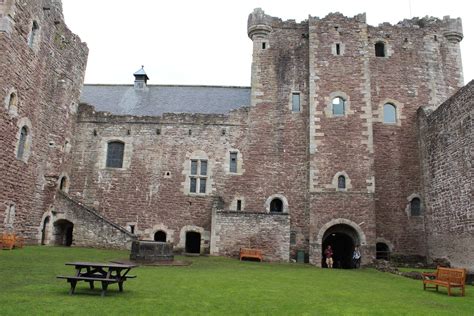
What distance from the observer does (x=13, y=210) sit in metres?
17.9

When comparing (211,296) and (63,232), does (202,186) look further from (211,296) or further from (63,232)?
(211,296)

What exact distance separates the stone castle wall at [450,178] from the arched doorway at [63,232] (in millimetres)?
18295

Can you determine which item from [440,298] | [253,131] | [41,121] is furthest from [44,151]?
[440,298]

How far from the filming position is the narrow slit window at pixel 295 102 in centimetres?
2422

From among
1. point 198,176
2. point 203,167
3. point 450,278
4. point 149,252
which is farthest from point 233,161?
point 450,278

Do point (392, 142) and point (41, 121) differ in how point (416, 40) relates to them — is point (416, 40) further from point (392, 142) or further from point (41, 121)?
point (41, 121)

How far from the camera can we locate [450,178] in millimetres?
Answer: 18844

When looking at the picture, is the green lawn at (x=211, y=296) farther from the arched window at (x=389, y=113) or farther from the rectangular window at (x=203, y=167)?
the arched window at (x=389, y=113)

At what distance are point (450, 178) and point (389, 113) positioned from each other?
6322 millimetres

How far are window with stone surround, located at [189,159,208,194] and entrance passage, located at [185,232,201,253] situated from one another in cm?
238

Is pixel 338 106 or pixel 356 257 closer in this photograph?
pixel 356 257

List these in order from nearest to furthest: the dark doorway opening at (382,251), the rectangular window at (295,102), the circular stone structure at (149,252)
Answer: the circular stone structure at (149,252)
the dark doorway opening at (382,251)
the rectangular window at (295,102)

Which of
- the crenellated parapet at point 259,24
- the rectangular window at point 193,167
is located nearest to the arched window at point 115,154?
the rectangular window at point 193,167

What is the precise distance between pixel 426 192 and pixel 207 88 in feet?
49.7
